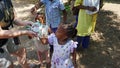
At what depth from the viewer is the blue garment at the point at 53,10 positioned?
509 cm

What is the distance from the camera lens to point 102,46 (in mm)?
6344

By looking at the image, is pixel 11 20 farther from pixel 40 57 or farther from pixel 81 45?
pixel 81 45

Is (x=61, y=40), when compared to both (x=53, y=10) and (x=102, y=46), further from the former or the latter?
(x=102, y=46)

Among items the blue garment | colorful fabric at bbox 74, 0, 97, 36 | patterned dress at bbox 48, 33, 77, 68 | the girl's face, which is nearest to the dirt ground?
colorful fabric at bbox 74, 0, 97, 36

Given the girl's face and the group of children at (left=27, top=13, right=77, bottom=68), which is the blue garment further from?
the girl's face

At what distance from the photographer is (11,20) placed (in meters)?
4.18

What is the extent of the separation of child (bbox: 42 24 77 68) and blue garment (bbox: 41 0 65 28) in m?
1.07

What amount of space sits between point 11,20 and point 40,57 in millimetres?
1439

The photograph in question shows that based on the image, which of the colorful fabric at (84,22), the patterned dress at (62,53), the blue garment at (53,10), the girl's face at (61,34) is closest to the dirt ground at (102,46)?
the colorful fabric at (84,22)

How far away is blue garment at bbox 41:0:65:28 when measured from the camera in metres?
5.09

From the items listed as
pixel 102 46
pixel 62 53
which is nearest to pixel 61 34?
pixel 62 53

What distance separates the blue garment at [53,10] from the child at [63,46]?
1073mm

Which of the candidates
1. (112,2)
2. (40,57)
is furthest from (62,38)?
(112,2)

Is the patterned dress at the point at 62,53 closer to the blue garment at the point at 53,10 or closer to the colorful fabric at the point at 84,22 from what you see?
the blue garment at the point at 53,10
